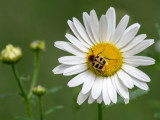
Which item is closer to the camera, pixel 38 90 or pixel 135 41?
pixel 135 41

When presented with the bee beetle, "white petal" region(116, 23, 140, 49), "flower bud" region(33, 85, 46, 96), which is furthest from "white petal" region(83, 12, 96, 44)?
"flower bud" region(33, 85, 46, 96)

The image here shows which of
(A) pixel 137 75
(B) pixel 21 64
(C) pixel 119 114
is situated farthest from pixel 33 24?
(A) pixel 137 75

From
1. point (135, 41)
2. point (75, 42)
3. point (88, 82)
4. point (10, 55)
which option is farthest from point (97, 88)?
point (10, 55)

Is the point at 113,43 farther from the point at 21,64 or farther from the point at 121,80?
the point at 21,64

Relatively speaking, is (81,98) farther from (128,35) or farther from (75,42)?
(128,35)

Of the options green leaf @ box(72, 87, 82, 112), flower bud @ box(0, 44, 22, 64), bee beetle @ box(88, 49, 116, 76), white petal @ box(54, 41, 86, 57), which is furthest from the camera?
flower bud @ box(0, 44, 22, 64)

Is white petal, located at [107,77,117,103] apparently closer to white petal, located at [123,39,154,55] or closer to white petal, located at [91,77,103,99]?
white petal, located at [91,77,103,99]
